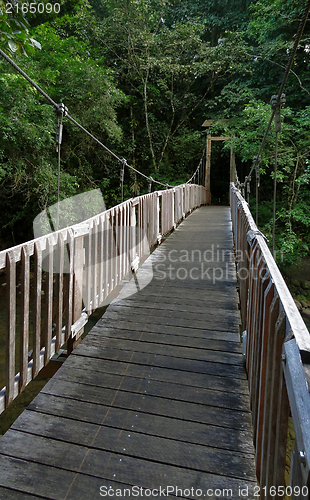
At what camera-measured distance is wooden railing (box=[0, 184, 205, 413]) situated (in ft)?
4.70

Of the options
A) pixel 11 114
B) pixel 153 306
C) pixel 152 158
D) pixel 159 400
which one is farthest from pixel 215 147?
pixel 159 400

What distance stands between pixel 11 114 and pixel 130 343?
4.61 metres

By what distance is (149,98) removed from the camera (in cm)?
1280

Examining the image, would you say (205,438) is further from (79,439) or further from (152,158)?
(152,158)

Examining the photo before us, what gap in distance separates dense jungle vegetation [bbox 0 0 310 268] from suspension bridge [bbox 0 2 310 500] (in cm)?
412

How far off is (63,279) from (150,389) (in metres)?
0.79

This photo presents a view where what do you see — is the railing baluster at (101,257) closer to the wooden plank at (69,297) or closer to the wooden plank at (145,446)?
the wooden plank at (69,297)

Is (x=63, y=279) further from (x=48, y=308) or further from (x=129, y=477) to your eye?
(x=129, y=477)

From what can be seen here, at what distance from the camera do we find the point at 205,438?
54.4 inches

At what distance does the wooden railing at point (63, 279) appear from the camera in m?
1.43

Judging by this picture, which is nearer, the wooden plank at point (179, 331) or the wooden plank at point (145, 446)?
the wooden plank at point (145, 446)

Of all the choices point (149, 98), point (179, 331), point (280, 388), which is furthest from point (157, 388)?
A: point (149, 98)

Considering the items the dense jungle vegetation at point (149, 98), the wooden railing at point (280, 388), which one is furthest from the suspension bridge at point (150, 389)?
the dense jungle vegetation at point (149, 98)

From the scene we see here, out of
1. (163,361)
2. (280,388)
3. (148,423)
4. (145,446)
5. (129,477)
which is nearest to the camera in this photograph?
(280,388)
